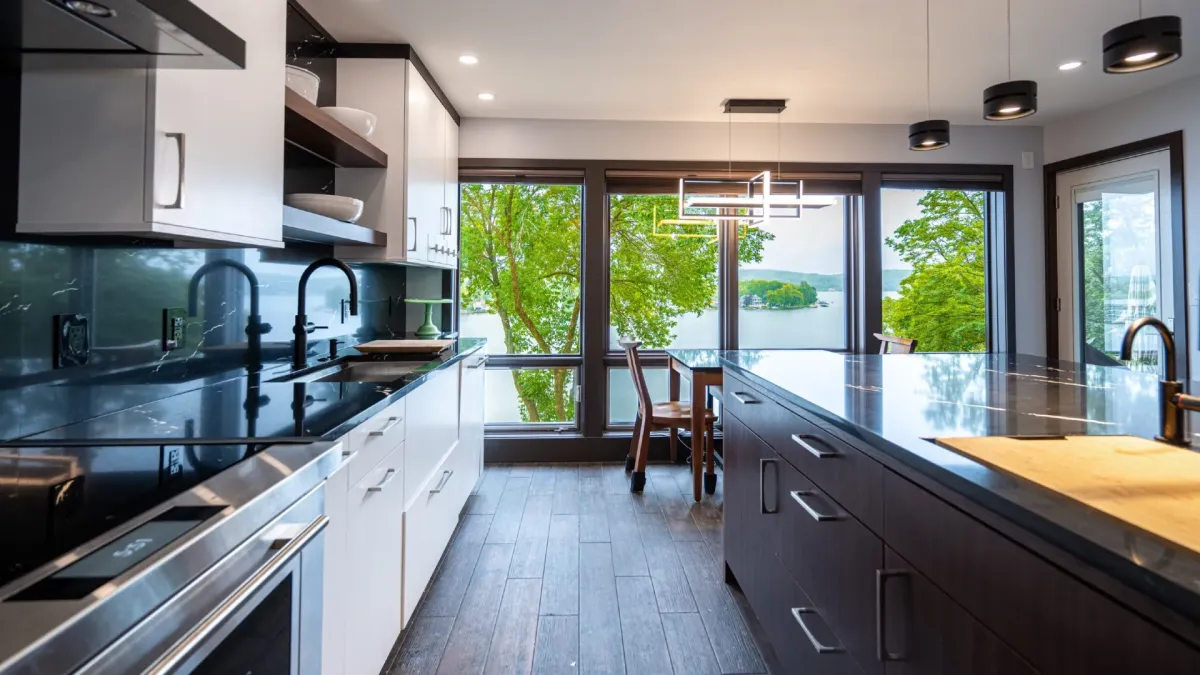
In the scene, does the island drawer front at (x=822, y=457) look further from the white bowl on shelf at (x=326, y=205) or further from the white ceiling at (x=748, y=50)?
the white ceiling at (x=748, y=50)

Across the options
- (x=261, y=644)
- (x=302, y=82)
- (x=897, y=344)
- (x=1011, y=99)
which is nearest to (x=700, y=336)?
(x=897, y=344)

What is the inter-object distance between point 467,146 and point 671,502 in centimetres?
283

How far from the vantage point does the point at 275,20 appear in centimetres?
174

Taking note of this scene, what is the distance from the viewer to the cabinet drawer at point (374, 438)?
1.43 m

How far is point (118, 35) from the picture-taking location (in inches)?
42.2

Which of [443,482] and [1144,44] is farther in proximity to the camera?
[443,482]

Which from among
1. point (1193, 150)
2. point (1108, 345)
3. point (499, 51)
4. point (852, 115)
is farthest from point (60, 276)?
point (1108, 345)

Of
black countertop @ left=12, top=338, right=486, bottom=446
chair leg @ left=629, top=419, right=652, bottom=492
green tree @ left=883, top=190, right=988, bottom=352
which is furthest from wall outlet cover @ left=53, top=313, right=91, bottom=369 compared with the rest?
green tree @ left=883, top=190, right=988, bottom=352

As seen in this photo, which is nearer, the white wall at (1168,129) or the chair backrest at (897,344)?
the white wall at (1168,129)

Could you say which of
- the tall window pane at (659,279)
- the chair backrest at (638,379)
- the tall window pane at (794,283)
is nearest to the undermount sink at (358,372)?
the chair backrest at (638,379)

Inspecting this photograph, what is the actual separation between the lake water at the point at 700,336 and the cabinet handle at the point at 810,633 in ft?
9.84

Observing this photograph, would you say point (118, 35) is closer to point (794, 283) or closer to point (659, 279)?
point (659, 279)

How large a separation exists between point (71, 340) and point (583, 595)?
1822 mm

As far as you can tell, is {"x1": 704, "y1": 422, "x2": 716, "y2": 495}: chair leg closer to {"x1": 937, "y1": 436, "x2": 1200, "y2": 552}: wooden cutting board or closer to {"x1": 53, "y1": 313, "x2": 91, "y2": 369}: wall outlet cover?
{"x1": 937, "y1": 436, "x2": 1200, "y2": 552}: wooden cutting board
